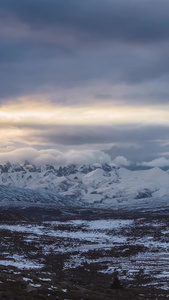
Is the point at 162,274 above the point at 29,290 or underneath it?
underneath

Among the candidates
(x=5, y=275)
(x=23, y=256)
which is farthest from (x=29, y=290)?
(x=23, y=256)

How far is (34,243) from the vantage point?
8425cm

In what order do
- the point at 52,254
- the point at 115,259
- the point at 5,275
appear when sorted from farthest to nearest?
the point at 52,254
the point at 115,259
the point at 5,275

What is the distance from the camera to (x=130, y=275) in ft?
164

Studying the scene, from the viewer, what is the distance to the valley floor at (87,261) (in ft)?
107

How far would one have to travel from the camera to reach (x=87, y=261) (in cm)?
6500

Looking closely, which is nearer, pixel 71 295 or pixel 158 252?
pixel 71 295

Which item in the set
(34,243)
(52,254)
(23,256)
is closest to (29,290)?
(23,256)

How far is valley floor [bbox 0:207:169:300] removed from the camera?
3262cm

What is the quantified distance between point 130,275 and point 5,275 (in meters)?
19.8

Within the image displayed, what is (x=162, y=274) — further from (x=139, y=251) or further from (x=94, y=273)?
(x=139, y=251)

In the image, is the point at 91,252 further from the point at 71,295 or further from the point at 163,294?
the point at 71,295

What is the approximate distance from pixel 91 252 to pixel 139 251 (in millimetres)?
8455

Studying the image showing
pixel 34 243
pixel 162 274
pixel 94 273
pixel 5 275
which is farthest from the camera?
pixel 34 243
